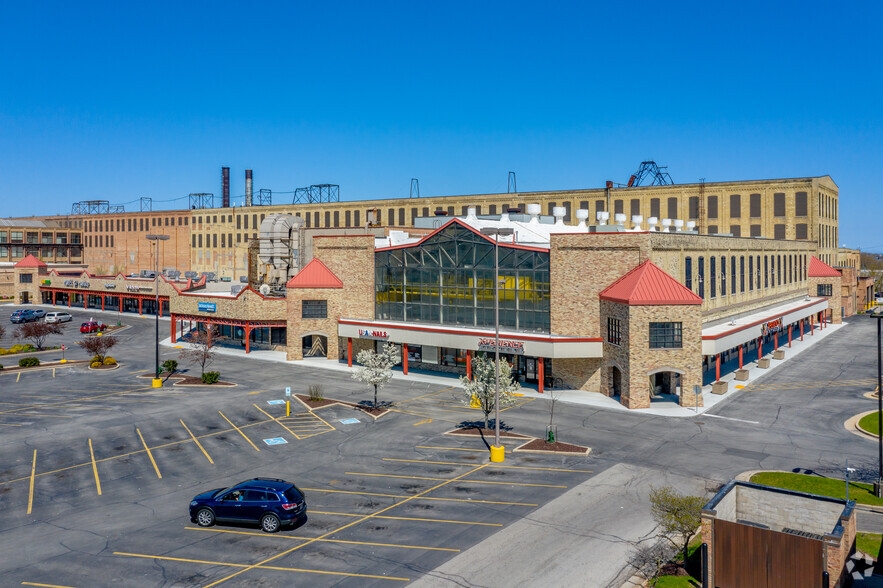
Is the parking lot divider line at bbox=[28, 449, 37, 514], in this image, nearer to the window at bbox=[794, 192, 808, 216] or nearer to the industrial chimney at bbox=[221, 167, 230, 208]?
the window at bbox=[794, 192, 808, 216]

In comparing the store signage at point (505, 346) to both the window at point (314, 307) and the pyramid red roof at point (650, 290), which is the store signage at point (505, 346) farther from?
the window at point (314, 307)

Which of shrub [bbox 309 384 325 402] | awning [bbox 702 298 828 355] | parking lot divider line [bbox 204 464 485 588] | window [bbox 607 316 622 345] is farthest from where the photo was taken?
awning [bbox 702 298 828 355]

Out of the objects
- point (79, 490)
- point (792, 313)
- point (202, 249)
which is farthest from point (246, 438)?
point (202, 249)

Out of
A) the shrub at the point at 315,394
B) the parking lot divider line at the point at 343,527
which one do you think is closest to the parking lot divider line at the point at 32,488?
the parking lot divider line at the point at 343,527

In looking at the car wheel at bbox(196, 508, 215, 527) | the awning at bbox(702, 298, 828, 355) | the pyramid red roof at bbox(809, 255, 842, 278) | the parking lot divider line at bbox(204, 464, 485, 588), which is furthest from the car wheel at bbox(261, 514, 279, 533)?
the pyramid red roof at bbox(809, 255, 842, 278)

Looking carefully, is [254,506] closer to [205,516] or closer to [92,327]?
[205,516]

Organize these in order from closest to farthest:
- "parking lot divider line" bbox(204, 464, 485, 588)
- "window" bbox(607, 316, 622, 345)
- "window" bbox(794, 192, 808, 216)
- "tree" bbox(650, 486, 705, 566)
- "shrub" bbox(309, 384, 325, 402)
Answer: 1. "parking lot divider line" bbox(204, 464, 485, 588)
2. "tree" bbox(650, 486, 705, 566)
3. "shrub" bbox(309, 384, 325, 402)
4. "window" bbox(607, 316, 622, 345)
5. "window" bbox(794, 192, 808, 216)

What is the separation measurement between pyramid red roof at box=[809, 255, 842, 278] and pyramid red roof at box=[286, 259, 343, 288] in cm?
6483

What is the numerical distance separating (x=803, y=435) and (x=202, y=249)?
426 ft

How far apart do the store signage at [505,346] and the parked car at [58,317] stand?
6577cm

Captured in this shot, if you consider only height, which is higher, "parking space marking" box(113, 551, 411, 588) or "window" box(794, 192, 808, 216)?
"window" box(794, 192, 808, 216)

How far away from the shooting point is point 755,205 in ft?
294

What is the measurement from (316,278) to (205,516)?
1566 inches

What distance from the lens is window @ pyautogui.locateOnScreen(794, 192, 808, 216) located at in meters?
86.9
